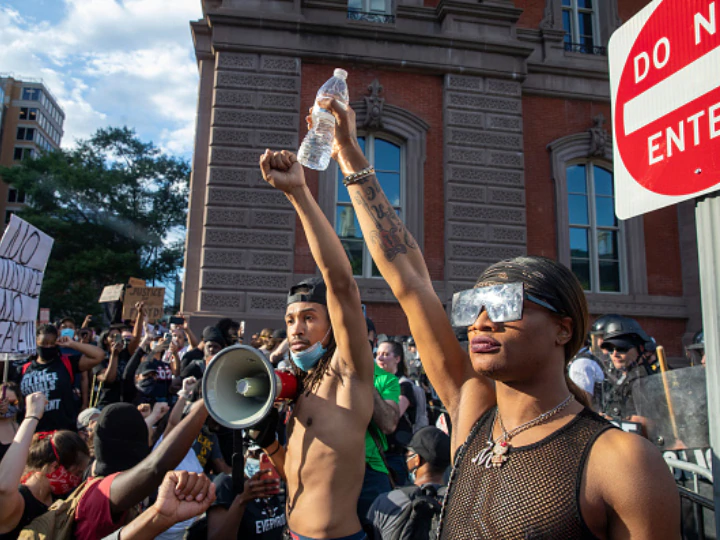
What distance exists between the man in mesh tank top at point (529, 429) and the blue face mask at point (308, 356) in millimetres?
1073

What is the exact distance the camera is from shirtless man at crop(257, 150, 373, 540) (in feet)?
9.04

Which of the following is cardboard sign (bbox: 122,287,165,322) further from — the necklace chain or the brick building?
the necklace chain

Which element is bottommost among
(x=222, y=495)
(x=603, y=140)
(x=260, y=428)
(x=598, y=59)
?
(x=222, y=495)

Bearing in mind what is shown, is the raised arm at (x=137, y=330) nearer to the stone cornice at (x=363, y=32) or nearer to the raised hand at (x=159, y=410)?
the raised hand at (x=159, y=410)

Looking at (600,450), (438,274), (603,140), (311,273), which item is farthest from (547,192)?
(600,450)

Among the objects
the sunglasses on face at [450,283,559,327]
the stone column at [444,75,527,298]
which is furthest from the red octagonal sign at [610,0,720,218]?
the stone column at [444,75,527,298]

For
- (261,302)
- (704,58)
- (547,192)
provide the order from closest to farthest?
(704,58) < (261,302) < (547,192)

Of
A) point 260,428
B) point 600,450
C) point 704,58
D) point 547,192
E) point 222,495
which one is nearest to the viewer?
point 600,450

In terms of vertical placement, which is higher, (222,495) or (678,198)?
(678,198)

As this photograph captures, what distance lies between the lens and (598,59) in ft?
50.7

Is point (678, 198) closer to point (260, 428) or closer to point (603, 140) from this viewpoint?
point (260, 428)

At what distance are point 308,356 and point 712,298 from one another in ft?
6.37

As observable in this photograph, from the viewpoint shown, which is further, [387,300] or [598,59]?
[598,59]

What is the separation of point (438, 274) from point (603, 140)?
586 centimetres
